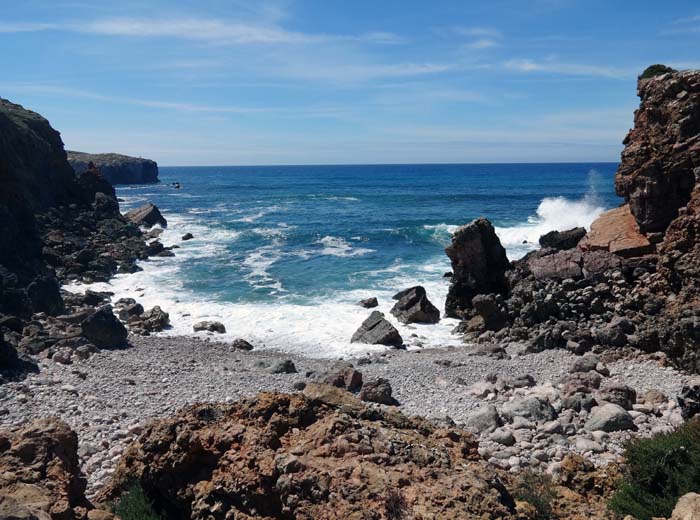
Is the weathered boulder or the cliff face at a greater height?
the cliff face

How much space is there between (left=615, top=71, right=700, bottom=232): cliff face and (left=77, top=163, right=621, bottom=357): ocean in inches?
347

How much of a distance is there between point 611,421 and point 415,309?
45.1 ft

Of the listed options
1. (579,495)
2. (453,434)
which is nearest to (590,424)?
(579,495)

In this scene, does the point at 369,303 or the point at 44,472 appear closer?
the point at 44,472

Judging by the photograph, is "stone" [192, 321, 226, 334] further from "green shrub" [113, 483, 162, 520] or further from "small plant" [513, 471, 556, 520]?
"small plant" [513, 471, 556, 520]

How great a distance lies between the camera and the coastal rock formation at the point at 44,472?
269 inches

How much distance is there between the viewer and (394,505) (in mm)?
6160

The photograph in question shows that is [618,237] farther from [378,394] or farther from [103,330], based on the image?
[103,330]

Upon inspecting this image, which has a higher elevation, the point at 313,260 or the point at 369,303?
the point at 313,260

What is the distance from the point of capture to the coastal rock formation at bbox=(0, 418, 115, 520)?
6840 millimetres

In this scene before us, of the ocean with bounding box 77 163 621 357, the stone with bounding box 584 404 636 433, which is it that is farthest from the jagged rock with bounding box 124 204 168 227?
the stone with bounding box 584 404 636 433

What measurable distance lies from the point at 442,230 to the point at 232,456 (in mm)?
46747

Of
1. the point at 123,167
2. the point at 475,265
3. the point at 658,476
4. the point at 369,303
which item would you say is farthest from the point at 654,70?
the point at 123,167

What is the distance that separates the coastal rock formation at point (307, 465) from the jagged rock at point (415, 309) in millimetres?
17024
